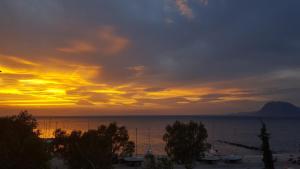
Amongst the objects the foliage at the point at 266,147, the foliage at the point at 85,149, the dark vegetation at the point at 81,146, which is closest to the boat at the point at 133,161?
the dark vegetation at the point at 81,146

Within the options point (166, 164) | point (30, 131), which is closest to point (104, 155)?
point (30, 131)

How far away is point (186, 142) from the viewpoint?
132 feet

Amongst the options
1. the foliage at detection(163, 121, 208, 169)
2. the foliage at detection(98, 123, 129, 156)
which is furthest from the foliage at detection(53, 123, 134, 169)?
the foliage at detection(163, 121, 208, 169)

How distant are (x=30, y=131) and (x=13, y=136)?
42.0 inches

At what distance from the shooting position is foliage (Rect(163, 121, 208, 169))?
40.3 meters

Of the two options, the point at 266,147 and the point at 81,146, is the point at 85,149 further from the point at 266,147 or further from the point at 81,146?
the point at 266,147

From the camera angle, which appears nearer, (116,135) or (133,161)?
(116,135)

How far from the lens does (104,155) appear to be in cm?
3162

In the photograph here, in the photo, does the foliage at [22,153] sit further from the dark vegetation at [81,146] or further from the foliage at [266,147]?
the foliage at [266,147]

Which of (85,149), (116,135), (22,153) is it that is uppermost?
(116,135)

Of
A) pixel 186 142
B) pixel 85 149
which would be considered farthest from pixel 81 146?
pixel 186 142

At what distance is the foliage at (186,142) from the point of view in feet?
132

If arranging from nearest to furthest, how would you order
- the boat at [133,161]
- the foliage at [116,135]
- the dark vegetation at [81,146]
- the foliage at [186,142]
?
the dark vegetation at [81,146]
the foliage at [186,142]
the foliage at [116,135]
the boat at [133,161]

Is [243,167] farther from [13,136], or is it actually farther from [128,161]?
[13,136]
